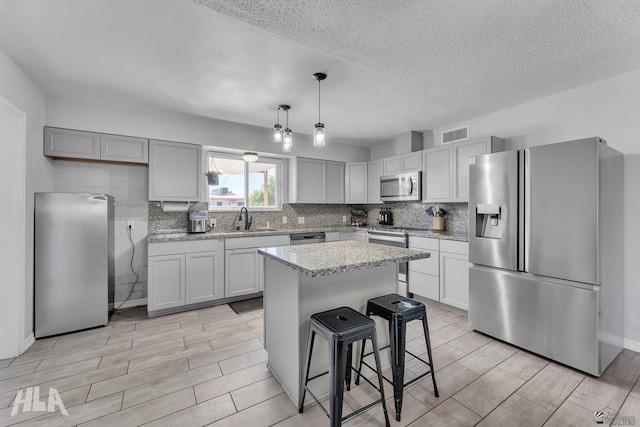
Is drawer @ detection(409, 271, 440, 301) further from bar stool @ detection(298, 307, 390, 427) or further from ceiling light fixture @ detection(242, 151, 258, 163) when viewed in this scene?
ceiling light fixture @ detection(242, 151, 258, 163)

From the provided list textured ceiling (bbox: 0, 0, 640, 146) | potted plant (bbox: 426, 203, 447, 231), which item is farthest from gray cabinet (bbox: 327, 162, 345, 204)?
textured ceiling (bbox: 0, 0, 640, 146)

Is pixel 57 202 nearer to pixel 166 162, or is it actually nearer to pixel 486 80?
pixel 166 162

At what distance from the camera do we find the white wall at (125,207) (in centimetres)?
338

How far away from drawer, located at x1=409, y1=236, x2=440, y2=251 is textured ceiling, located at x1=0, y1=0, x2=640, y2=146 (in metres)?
1.66

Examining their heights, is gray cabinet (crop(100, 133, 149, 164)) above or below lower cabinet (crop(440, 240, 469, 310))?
above

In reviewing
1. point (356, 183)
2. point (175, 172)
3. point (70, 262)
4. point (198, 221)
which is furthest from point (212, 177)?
point (356, 183)

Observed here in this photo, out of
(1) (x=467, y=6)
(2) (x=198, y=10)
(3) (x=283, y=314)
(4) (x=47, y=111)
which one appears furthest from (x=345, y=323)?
(4) (x=47, y=111)

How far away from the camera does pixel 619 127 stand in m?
2.56

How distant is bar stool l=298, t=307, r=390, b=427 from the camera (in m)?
1.47

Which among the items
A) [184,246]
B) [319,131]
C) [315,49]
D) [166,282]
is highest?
[315,49]

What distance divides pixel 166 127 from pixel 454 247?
385cm

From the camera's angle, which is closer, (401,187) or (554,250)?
(554,250)

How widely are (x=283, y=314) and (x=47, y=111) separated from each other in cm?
332

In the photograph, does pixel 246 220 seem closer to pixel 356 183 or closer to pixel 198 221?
pixel 198 221
